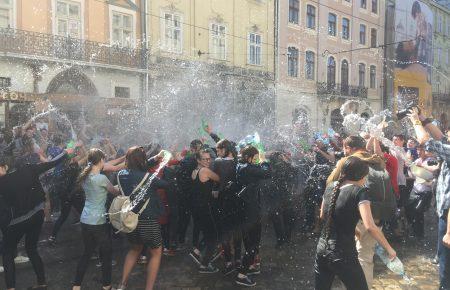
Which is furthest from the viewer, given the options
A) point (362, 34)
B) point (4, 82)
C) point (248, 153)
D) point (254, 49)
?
point (362, 34)

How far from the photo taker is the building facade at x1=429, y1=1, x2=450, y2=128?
122ft

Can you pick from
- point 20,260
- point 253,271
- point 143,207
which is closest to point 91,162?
point 143,207

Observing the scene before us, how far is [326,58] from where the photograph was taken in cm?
2727

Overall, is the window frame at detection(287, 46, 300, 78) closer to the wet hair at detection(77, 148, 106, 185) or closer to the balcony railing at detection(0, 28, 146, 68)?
the balcony railing at detection(0, 28, 146, 68)

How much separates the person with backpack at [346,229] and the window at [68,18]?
49.6 feet

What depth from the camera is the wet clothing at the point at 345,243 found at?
125 inches

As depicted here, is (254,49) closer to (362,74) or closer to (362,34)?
(362,74)

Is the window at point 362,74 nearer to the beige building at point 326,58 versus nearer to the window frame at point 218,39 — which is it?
the beige building at point 326,58

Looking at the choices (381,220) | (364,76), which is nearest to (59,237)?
(381,220)

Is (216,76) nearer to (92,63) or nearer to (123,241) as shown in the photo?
(92,63)

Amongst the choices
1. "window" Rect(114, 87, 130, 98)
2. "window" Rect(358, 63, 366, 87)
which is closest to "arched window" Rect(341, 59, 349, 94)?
"window" Rect(358, 63, 366, 87)

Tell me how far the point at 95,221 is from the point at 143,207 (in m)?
0.54

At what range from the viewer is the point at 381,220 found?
408 centimetres

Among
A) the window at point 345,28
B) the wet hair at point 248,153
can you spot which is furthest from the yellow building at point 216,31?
the wet hair at point 248,153
